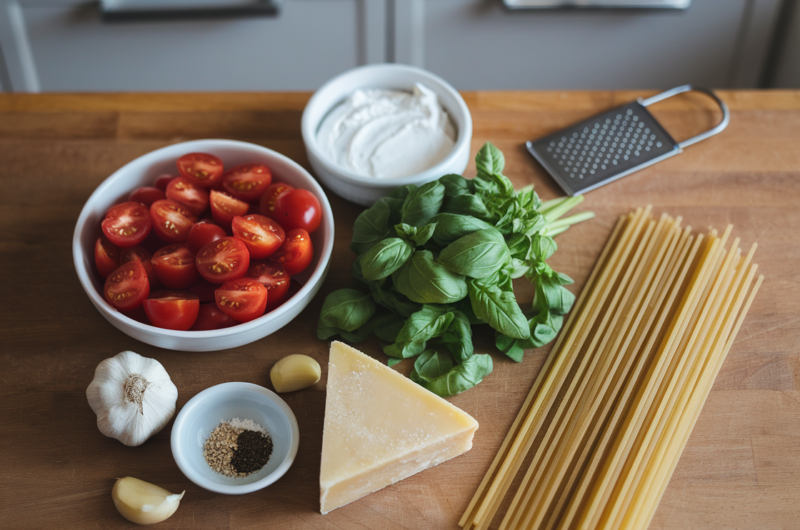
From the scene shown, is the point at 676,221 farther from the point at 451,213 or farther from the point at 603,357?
the point at 451,213

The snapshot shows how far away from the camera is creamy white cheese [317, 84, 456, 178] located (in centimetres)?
130

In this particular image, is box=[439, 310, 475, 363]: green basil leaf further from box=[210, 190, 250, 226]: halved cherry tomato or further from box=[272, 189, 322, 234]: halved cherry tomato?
box=[210, 190, 250, 226]: halved cherry tomato

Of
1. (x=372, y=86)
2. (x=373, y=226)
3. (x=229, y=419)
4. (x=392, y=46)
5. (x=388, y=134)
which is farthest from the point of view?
(x=392, y=46)

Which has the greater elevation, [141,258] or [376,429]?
[141,258]

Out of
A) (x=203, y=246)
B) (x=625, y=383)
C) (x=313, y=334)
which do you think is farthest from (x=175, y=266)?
(x=625, y=383)

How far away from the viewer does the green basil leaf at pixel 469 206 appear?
110 cm

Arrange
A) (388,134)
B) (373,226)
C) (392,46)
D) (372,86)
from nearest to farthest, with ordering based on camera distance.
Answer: (373,226) < (388,134) < (372,86) < (392,46)

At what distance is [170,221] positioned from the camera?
1149 mm

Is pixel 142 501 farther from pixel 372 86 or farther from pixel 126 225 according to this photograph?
pixel 372 86

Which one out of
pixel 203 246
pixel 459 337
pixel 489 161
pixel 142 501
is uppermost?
pixel 489 161

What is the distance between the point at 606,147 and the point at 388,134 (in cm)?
51

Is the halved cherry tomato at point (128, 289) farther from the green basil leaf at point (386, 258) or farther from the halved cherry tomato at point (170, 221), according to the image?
the green basil leaf at point (386, 258)

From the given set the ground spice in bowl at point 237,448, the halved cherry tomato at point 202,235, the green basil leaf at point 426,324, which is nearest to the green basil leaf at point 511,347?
the green basil leaf at point 426,324

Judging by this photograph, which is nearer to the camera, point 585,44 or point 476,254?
point 476,254
